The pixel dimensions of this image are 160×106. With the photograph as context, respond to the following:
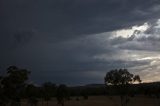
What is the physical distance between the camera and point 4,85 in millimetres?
57125

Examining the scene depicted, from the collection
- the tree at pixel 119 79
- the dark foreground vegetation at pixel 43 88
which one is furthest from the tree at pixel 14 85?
the tree at pixel 119 79

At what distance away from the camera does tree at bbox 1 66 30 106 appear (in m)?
56.2

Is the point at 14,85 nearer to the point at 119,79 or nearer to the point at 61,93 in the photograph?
the point at 119,79

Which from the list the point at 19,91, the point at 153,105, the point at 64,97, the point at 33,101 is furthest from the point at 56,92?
the point at 19,91

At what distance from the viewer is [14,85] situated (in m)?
56.8

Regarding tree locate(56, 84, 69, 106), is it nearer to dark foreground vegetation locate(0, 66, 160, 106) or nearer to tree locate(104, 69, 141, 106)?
dark foreground vegetation locate(0, 66, 160, 106)

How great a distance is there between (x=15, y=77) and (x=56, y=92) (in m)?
47.0

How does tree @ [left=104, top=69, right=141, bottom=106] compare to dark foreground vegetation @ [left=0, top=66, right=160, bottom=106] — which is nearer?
dark foreground vegetation @ [left=0, top=66, right=160, bottom=106]

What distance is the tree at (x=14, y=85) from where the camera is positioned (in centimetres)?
5619

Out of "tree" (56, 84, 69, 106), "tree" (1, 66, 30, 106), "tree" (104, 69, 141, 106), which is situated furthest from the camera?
"tree" (56, 84, 69, 106)

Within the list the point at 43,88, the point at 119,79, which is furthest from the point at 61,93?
the point at 119,79

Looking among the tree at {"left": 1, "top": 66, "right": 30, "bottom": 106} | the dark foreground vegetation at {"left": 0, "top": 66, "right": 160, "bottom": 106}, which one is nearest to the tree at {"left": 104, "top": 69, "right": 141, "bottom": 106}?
the dark foreground vegetation at {"left": 0, "top": 66, "right": 160, "bottom": 106}

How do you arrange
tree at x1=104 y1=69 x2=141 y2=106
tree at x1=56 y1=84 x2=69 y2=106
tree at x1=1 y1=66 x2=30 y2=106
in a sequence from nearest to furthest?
1. tree at x1=1 y1=66 x2=30 y2=106
2. tree at x1=104 y1=69 x2=141 y2=106
3. tree at x1=56 y1=84 x2=69 y2=106

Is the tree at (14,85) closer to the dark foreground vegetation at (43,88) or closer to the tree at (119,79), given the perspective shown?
the dark foreground vegetation at (43,88)
